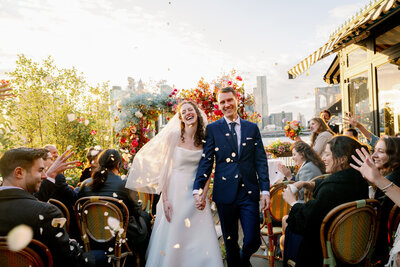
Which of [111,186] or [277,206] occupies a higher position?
[111,186]

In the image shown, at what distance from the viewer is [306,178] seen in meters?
3.48

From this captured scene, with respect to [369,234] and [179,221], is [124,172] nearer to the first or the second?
[179,221]

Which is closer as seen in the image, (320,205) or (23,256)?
(23,256)

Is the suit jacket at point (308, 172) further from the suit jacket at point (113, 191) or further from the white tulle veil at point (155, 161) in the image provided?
the suit jacket at point (113, 191)

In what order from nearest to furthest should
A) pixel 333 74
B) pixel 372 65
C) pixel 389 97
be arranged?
pixel 389 97
pixel 372 65
pixel 333 74

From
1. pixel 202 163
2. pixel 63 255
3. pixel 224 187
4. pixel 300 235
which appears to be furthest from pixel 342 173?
pixel 63 255

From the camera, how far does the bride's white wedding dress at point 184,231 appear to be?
317cm

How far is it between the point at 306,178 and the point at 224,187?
1.26 m

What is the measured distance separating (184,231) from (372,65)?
6.54 metres

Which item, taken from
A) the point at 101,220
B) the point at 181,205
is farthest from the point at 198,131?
the point at 101,220

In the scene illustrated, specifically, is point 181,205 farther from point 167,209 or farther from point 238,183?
point 238,183

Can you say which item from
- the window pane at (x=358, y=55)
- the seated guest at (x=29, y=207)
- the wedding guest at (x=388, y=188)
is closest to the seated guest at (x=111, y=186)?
the seated guest at (x=29, y=207)

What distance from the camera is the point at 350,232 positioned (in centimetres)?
220

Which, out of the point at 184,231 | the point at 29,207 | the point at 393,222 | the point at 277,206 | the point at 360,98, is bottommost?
the point at 184,231
